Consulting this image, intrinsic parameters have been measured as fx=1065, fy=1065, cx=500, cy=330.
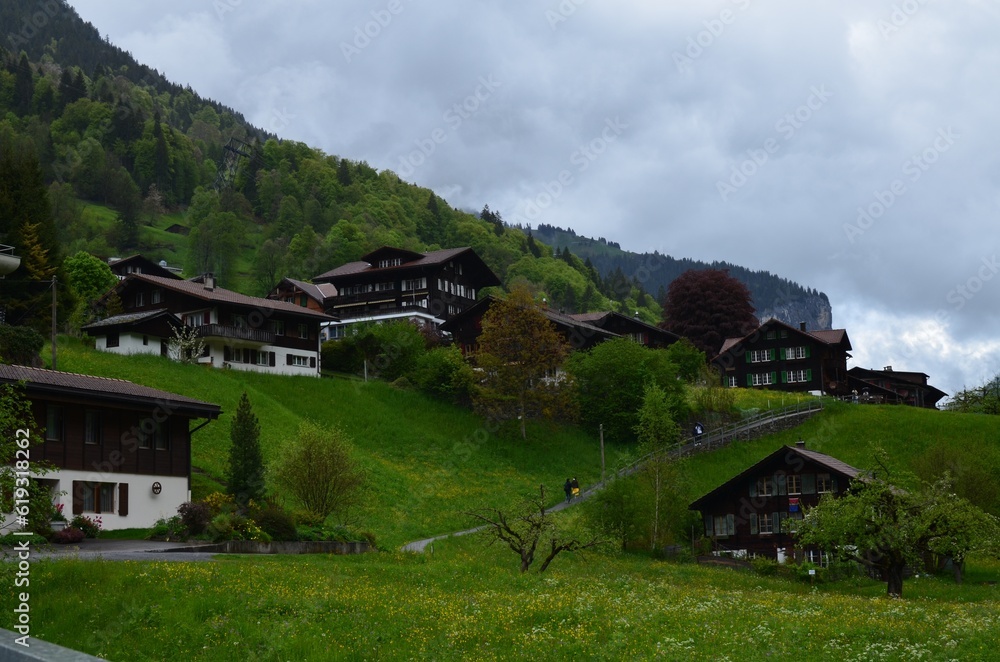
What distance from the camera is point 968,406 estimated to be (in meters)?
99.4

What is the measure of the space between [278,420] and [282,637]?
50.6 metres

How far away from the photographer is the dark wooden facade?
115125 millimetres

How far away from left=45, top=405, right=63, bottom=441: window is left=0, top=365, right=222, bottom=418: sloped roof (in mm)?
1132

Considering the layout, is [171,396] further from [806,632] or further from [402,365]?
[402,365]

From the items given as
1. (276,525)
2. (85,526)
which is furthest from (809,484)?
(85,526)

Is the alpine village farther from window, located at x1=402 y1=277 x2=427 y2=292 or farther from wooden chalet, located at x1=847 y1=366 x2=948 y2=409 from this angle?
wooden chalet, located at x1=847 y1=366 x2=948 y2=409

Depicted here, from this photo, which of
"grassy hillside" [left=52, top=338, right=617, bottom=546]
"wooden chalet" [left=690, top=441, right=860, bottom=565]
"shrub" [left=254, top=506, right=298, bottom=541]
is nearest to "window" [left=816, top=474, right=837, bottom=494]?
"wooden chalet" [left=690, top=441, right=860, bottom=565]

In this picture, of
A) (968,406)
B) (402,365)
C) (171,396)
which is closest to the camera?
(171,396)

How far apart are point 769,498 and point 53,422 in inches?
1511

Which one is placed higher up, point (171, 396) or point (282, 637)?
point (171, 396)

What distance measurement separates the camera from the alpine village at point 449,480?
1967cm

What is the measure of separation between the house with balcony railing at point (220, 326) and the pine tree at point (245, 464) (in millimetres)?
33876

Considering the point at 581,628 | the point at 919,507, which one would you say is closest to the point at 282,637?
the point at 581,628

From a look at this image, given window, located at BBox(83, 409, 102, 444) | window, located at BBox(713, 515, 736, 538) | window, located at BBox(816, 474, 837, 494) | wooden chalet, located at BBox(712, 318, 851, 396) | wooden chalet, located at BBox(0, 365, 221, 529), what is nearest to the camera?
wooden chalet, located at BBox(0, 365, 221, 529)
